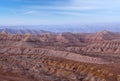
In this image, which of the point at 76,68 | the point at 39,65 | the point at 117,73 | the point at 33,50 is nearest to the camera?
the point at 117,73

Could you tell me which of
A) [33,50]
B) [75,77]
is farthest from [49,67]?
[33,50]

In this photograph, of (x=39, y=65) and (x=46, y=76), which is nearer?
(x=46, y=76)

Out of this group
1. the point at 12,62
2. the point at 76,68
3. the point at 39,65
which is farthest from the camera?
the point at 12,62

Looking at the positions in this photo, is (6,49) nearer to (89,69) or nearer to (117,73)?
(89,69)

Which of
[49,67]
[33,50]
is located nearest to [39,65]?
[49,67]

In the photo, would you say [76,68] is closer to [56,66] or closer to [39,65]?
[56,66]

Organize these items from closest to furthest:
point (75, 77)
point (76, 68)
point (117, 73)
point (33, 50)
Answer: point (117, 73) < point (75, 77) < point (76, 68) < point (33, 50)

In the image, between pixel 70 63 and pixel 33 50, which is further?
pixel 33 50

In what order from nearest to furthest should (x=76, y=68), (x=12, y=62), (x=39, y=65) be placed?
1. (x=76, y=68)
2. (x=39, y=65)
3. (x=12, y=62)
